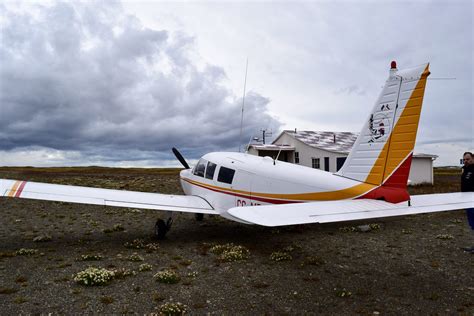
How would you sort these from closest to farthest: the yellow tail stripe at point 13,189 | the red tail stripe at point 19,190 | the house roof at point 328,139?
the yellow tail stripe at point 13,189
the red tail stripe at point 19,190
the house roof at point 328,139

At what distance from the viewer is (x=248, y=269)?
797 cm

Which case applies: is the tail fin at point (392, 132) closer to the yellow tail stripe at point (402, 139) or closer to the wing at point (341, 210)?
the yellow tail stripe at point (402, 139)

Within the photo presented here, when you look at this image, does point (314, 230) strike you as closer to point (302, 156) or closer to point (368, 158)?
point (368, 158)

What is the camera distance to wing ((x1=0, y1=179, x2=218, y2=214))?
31.9 feet

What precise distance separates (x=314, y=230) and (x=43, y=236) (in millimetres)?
9662

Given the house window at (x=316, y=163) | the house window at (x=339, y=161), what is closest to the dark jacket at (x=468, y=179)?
the house window at (x=339, y=161)

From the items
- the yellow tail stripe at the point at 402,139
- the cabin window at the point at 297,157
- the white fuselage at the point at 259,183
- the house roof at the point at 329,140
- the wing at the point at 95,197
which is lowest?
the wing at the point at 95,197

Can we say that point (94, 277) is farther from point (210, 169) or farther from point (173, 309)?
point (210, 169)

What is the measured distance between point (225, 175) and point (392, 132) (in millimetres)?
5486

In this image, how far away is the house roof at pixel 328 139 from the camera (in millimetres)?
31175

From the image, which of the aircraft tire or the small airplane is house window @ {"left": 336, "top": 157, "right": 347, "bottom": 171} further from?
the aircraft tire

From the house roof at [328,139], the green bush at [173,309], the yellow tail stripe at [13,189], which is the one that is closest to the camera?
the green bush at [173,309]

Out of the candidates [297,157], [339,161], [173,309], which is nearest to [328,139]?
[297,157]

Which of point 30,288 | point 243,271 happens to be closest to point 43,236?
point 30,288
